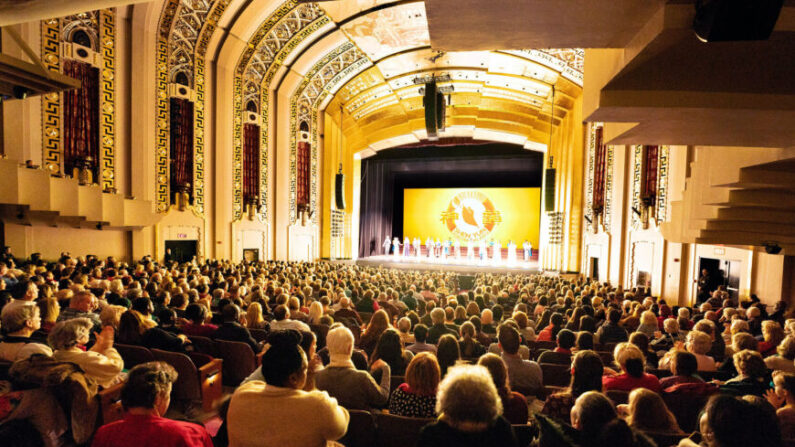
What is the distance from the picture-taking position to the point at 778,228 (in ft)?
19.4

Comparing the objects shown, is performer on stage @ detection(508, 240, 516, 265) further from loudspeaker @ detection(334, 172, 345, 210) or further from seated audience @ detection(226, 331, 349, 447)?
seated audience @ detection(226, 331, 349, 447)

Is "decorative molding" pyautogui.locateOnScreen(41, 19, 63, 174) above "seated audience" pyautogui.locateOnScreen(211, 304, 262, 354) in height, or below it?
above

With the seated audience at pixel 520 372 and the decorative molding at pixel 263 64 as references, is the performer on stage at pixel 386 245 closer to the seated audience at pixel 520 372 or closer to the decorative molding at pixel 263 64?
the decorative molding at pixel 263 64

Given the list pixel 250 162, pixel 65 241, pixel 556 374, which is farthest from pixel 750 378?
pixel 250 162

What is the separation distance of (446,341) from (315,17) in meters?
13.0

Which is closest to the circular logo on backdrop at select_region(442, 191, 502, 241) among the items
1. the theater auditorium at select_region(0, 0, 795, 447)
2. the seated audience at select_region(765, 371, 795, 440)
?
the theater auditorium at select_region(0, 0, 795, 447)

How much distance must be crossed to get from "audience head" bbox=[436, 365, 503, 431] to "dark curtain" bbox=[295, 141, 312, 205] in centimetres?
1701

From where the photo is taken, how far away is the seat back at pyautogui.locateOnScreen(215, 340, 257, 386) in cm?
357

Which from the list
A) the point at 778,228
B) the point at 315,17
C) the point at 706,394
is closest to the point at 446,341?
the point at 706,394

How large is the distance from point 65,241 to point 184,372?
31.5ft

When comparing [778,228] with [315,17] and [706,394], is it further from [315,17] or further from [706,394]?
[315,17]

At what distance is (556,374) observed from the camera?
3482 mm

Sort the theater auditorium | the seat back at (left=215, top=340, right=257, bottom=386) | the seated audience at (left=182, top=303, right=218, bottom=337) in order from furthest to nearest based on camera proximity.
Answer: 1. the seated audience at (left=182, top=303, right=218, bottom=337)
2. the seat back at (left=215, top=340, right=257, bottom=386)
3. the theater auditorium

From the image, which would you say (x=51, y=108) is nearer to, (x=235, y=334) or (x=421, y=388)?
(x=235, y=334)
